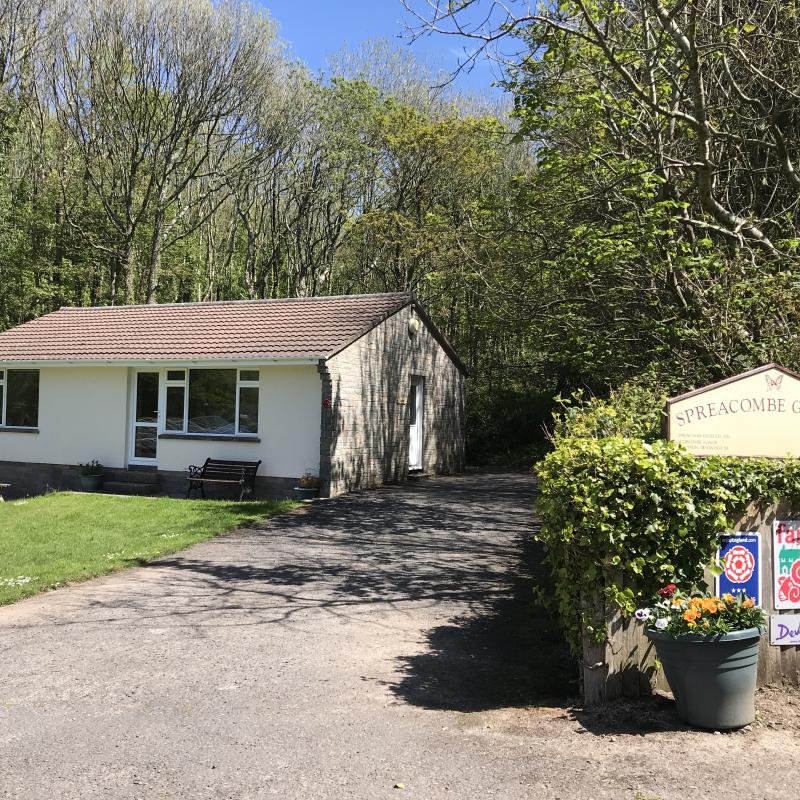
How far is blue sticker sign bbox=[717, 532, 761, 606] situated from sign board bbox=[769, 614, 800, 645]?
23 centimetres

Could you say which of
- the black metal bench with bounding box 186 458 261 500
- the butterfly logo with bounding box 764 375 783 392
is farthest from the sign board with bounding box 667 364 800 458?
the black metal bench with bounding box 186 458 261 500

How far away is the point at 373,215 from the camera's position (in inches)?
1188

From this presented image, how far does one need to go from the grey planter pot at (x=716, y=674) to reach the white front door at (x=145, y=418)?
15.3m

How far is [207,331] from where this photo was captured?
735 inches

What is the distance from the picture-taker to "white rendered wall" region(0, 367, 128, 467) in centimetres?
1844

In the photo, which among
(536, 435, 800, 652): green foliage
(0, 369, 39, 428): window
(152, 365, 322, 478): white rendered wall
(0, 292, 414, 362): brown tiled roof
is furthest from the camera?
(0, 369, 39, 428): window

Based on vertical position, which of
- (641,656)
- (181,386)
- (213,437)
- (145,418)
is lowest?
(641,656)

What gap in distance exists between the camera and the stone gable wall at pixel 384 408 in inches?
634

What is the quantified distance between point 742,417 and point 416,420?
49.9 feet

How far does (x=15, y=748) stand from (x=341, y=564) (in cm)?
566

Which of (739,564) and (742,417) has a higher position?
(742,417)

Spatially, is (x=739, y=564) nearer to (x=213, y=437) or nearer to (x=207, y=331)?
(x=213, y=437)

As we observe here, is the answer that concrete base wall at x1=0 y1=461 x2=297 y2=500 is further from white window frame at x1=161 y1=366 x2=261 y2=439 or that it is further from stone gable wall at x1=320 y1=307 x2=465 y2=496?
stone gable wall at x1=320 y1=307 x2=465 y2=496

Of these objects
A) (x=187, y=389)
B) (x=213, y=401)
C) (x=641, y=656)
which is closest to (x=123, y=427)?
(x=187, y=389)
